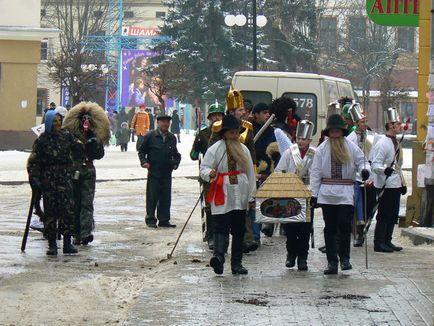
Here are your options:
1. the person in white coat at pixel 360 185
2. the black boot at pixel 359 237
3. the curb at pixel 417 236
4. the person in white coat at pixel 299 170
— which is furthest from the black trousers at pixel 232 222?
the curb at pixel 417 236

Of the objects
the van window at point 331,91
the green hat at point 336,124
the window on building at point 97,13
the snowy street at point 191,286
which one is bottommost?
the snowy street at point 191,286

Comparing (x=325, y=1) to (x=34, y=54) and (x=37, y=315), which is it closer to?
(x=34, y=54)

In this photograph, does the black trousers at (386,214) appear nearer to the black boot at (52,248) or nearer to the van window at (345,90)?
the black boot at (52,248)

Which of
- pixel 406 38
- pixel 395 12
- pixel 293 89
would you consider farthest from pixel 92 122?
pixel 406 38

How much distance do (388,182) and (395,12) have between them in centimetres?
469

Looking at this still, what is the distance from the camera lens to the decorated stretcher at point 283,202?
1266 cm

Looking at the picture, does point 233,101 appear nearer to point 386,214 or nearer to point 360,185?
point 360,185

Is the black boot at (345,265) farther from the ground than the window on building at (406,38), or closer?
closer

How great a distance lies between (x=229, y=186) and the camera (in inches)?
491

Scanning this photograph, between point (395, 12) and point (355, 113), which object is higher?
point (395, 12)

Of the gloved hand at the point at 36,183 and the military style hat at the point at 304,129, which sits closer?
the military style hat at the point at 304,129

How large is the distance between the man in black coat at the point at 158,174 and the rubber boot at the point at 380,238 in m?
4.46

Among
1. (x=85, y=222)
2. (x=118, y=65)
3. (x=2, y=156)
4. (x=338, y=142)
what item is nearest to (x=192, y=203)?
(x=85, y=222)

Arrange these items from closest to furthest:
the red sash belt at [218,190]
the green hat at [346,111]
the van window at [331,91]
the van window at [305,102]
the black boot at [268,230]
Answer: the red sash belt at [218,190]
the green hat at [346,111]
the black boot at [268,230]
the van window at [305,102]
the van window at [331,91]
